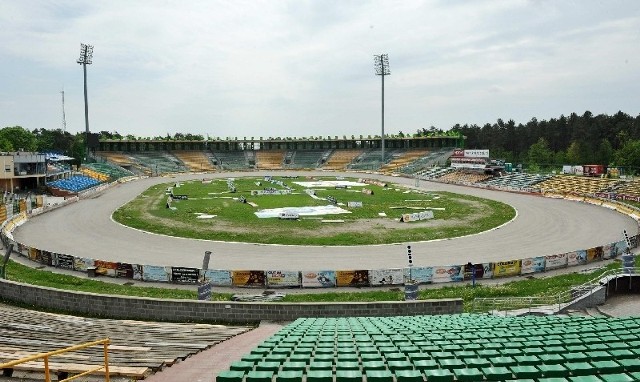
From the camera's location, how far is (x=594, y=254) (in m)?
35.0

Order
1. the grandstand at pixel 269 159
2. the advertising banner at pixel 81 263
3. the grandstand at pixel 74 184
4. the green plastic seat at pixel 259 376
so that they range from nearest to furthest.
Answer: the green plastic seat at pixel 259 376 → the advertising banner at pixel 81 263 → the grandstand at pixel 74 184 → the grandstand at pixel 269 159

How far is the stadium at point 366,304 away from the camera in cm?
1056

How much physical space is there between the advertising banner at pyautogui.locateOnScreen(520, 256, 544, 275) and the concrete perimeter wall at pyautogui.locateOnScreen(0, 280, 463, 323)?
12.4 metres

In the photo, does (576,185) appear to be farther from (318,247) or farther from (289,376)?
(289,376)

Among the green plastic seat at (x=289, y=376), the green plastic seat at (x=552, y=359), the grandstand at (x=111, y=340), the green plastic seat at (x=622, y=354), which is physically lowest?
the grandstand at (x=111, y=340)

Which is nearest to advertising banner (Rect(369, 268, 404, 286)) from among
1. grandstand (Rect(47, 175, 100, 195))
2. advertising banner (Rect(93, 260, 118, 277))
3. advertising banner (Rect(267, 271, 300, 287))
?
advertising banner (Rect(267, 271, 300, 287))

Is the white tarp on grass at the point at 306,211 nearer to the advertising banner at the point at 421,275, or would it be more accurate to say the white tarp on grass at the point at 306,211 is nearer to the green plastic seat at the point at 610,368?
the advertising banner at the point at 421,275

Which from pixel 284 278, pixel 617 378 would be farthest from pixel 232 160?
pixel 617 378

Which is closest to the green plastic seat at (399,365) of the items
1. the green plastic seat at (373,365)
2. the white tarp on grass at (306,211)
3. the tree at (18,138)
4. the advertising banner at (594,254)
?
the green plastic seat at (373,365)

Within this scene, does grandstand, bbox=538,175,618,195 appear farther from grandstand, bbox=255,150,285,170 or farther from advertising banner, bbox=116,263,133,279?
grandstand, bbox=255,150,285,170

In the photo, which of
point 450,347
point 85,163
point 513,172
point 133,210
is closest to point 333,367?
point 450,347

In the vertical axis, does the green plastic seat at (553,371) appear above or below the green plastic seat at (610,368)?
above

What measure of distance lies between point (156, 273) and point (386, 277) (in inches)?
539

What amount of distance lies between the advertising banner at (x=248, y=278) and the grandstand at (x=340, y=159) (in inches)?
4218
